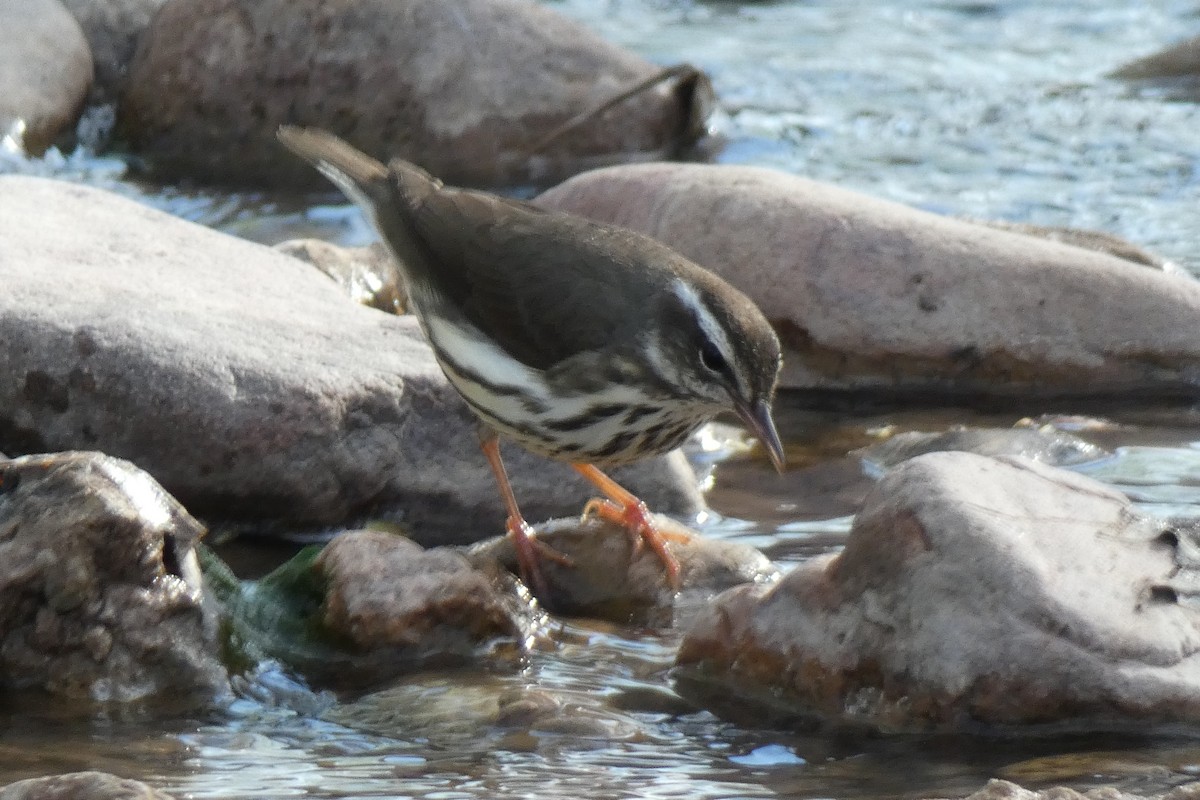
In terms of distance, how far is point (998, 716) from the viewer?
185 inches

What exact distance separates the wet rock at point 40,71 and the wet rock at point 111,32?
1.29 ft

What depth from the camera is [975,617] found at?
186 inches

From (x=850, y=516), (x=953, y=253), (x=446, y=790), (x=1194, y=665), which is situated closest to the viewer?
(x=446, y=790)

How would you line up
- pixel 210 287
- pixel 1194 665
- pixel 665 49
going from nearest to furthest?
pixel 1194 665, pixel 210 287, pixel 665 49

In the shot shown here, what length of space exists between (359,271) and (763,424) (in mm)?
4272

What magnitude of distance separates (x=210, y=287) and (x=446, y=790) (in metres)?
3.52

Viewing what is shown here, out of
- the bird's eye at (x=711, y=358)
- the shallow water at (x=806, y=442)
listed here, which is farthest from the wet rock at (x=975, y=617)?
the bird's eye at (x=711, y=358)

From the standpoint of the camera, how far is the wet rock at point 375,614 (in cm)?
535

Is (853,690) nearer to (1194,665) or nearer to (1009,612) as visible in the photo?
(1009,612)

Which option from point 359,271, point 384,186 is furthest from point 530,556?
point 359,271

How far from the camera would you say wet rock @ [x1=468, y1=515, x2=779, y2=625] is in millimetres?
5980

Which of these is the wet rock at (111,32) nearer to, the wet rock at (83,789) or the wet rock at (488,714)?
the wet rock at (488,714)

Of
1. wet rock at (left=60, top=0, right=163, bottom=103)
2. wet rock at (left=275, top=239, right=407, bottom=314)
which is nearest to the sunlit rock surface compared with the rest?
wet rock at (left=275, top=239, right=407, bottom=314)

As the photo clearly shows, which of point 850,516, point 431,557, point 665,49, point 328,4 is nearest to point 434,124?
point 328,4
